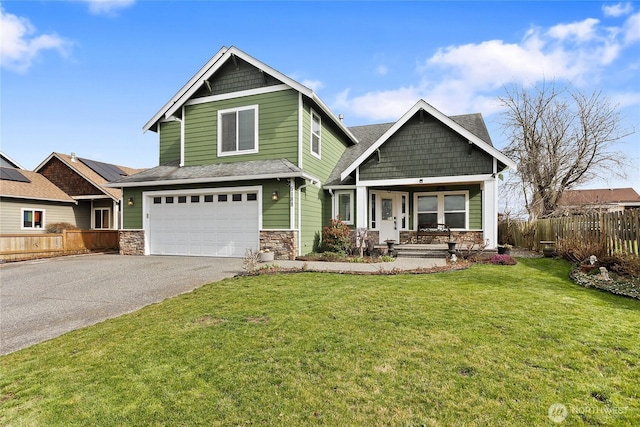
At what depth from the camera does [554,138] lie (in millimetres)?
23141

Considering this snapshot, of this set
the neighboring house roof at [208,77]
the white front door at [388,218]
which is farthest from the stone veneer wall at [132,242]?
the white front door at [388,218]

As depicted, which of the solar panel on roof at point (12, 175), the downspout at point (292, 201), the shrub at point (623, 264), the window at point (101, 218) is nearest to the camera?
the shrub at point (623, 264)

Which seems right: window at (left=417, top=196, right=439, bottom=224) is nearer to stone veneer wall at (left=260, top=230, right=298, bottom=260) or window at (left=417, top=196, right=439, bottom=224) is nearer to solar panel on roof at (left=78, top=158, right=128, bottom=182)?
stone veneer wall at (left=260, top=230, right=298, bottom=260)

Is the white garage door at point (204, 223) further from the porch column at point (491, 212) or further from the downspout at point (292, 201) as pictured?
the porch column at point (491, 212)

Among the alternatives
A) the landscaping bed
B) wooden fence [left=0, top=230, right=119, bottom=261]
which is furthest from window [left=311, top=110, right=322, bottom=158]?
wooden fence [left=0, top=230, right=119, bottom=261]

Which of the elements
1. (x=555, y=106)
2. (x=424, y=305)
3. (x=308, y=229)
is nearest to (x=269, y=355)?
(x=424, y=305)

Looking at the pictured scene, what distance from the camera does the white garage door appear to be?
13102mm

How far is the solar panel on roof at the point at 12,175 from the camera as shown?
779 inches

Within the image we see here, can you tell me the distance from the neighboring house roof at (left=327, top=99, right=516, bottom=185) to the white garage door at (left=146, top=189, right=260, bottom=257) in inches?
174

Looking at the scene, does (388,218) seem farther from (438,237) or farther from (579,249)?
(579,249)

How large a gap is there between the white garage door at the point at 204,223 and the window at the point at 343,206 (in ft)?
12.9

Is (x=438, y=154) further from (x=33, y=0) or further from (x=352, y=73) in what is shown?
(x=33, y=0)

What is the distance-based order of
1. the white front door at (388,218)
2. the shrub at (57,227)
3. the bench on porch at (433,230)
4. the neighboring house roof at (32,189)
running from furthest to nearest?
the shrub at (57,227) < the neighboring house roof at (32,189) < the white front door at (388,218) < the bench on porch at (433,230)

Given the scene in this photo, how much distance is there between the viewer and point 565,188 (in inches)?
898
